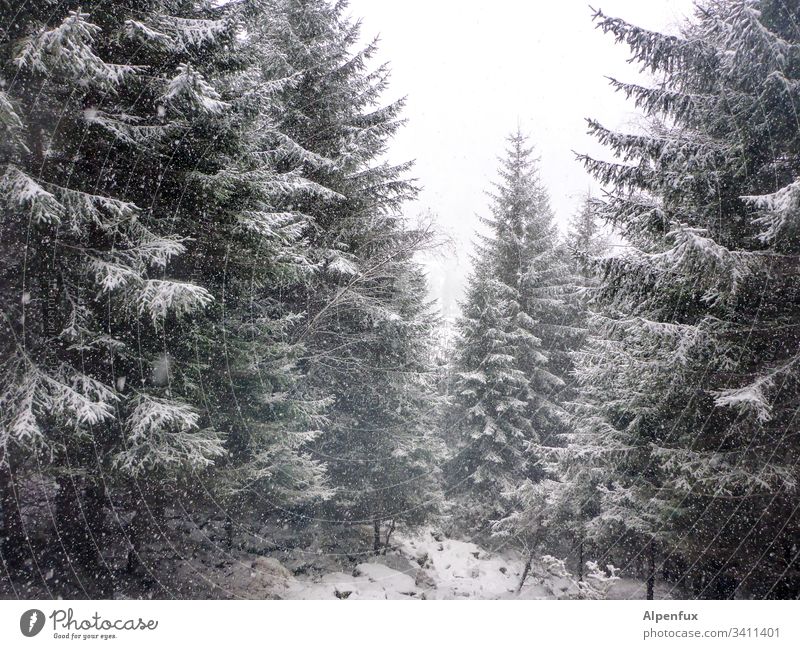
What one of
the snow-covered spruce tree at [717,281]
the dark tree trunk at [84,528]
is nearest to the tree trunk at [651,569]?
the snow-covered spruce tree at [717,281]

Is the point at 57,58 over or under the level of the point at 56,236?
over

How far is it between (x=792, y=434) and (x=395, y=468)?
745cm

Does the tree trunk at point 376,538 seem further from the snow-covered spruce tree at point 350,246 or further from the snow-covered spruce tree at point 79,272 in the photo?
the snow-covered spruce tree at point 79,272

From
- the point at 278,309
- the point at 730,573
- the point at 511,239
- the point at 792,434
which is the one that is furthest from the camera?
the point at 511,239

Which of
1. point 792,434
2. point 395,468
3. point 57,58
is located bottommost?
point 395,468

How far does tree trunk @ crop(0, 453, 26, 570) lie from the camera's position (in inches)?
145

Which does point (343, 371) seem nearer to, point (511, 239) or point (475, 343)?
point (475, 343)

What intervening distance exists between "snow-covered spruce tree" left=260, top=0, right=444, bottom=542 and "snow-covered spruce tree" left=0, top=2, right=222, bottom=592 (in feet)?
8.93

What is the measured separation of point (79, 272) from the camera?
3.71m

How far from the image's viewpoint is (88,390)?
3508 millimetres

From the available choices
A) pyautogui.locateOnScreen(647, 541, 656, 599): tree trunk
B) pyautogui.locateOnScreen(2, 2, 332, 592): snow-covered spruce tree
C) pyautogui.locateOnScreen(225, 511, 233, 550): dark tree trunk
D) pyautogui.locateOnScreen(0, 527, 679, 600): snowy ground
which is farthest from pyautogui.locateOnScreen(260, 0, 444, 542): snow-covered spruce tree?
pyautogui.locateOnScreen(647, 541, 656, 599): tree trunk

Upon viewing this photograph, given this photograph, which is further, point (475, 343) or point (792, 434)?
point (475, 343)

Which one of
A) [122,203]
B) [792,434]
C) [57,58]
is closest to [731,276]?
[792,434]

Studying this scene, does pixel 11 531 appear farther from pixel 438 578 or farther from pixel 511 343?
pixel 511 343
